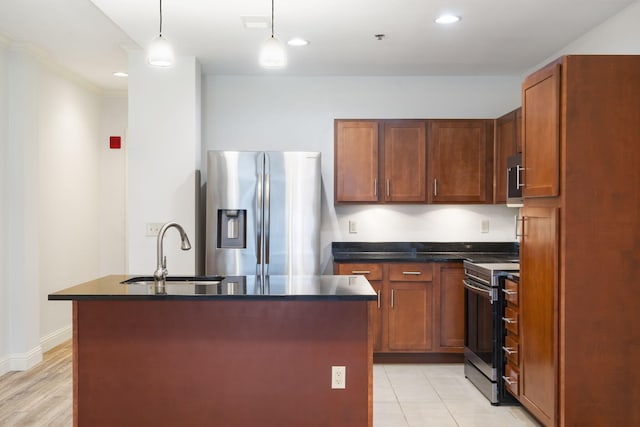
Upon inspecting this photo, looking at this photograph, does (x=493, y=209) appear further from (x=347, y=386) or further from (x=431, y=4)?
(x=347, y=386)

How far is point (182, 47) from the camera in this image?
4234 mm

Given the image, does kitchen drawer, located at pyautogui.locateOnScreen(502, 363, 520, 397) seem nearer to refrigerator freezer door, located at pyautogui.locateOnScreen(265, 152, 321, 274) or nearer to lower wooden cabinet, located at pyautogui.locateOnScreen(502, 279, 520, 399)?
lower wooden cabinet, located at pyautogui.locateOnScreen(502, 279, 520, 399)

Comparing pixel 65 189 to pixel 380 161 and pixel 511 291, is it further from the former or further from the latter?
pixel 511 291

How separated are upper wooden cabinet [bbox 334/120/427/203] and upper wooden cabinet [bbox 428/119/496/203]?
4.1 inches

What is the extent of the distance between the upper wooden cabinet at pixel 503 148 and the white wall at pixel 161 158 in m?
2.60

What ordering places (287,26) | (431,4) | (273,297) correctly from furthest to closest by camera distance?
(287,26)
(431,4)
(273,297)

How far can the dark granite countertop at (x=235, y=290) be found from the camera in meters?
2.51

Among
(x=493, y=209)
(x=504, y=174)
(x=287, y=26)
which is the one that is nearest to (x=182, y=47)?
(x=287, y=26)

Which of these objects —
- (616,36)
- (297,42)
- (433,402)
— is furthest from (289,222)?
(616,36)

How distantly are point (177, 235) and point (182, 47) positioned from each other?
1.52 metres

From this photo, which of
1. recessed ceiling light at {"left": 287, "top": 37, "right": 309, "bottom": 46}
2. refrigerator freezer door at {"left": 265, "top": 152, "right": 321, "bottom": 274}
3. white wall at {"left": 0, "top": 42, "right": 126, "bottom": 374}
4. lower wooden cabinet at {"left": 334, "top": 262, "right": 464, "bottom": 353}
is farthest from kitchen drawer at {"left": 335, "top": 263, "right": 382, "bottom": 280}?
white wall at {"left": 0, "top": 42, "right": 126, "bottom": 374}

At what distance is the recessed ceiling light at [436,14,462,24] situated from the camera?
3529 mm

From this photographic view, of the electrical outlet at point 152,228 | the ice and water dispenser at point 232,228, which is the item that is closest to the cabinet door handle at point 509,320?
the ice and water dispenser at point 232,228

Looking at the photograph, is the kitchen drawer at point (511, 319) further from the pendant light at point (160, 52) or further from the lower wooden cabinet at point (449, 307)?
the pendant light at point (160, 52)
